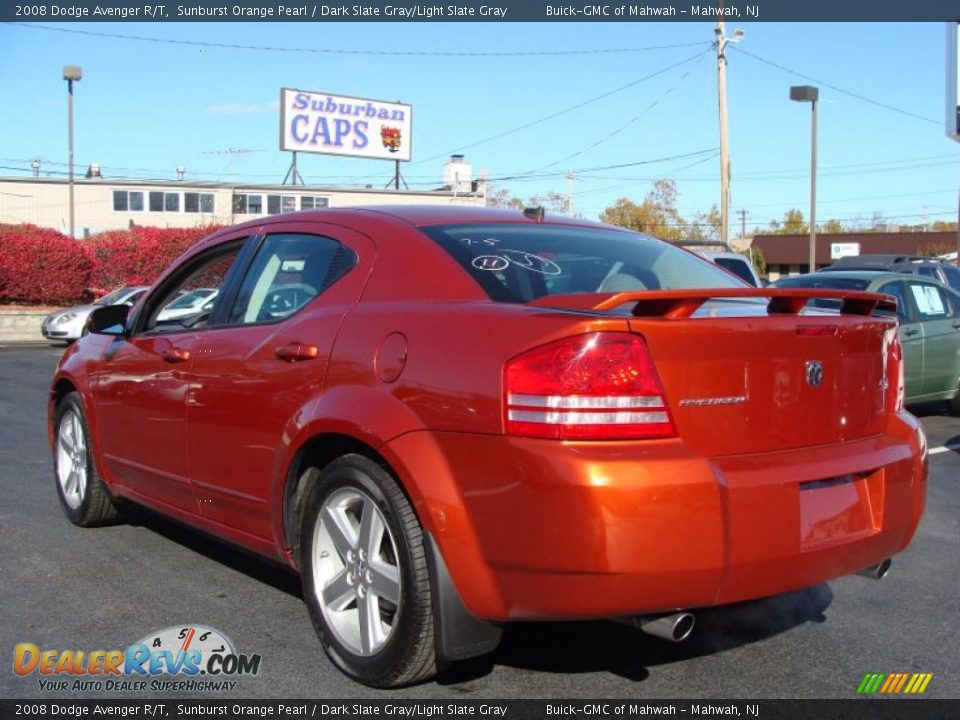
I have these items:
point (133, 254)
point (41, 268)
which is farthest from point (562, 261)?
point (133, 254)

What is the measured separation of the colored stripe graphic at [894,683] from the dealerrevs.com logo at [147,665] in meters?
2.17

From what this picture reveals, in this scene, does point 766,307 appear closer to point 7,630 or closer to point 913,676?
point 913,676

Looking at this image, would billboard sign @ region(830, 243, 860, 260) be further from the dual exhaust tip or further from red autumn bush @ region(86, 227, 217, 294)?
the dual exhaust tip

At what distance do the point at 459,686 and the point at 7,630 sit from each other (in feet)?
6.16

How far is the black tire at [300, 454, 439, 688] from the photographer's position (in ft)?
10.6

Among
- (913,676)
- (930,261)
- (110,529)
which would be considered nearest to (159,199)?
(930,261)

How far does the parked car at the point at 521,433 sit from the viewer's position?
2953mm

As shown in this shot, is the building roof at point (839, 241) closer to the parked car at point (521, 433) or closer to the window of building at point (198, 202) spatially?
the window of building at point (198, 202)

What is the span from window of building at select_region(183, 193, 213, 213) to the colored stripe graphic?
168 ft

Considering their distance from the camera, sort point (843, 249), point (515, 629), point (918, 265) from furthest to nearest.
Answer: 1. point (843, 249)
2. point (918, 265)
3. point (515, 629)

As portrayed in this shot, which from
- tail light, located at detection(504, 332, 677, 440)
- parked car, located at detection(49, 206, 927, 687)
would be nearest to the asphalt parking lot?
parked car, located at detection(49, 206, 927, 687)

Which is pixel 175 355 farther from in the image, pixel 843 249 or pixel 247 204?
pixel 843 249

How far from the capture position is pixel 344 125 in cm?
4881

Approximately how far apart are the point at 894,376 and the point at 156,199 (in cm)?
5175
